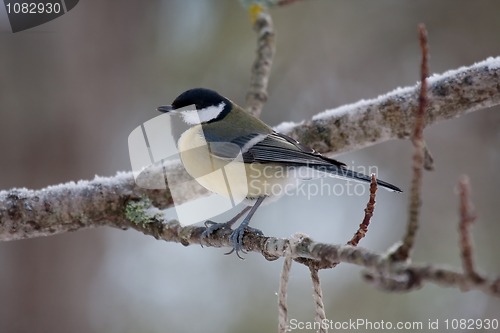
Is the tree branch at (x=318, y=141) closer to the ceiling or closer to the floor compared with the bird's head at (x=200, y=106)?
closer to the floor

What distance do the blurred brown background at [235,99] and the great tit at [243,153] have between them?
4.64 ft

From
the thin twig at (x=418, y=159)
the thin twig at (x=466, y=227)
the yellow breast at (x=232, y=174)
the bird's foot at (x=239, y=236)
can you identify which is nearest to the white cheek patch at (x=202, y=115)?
the yellow breast at (x=232, y=174)

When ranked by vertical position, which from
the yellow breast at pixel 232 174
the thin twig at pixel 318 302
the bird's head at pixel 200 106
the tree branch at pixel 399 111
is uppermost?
the bird's head at pixel 200 106

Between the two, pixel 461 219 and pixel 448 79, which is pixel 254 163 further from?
pixel 461 219

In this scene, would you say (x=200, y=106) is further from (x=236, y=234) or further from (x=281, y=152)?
(x=236, y=234)

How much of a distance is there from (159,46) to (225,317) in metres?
1.99

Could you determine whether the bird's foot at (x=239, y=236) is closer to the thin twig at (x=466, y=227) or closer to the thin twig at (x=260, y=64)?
the thin twig at (x=260, y=64)

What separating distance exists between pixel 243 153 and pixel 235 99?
1.99m

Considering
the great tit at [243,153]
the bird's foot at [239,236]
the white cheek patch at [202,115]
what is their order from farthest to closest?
the white cheek patch at [202,115] < the great tit at [243,153] < the bird's foot at [239,236]

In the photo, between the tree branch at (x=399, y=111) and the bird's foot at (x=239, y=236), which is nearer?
the bird's foot at (x=239, y=236)

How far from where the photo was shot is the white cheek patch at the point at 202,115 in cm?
272

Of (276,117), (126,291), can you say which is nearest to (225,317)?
(126,291)

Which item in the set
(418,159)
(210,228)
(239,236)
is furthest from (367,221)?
(210,228)

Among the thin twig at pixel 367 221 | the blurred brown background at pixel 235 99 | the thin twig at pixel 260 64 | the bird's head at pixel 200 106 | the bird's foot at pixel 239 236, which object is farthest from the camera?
the blurred brown background at pixel 235 99
